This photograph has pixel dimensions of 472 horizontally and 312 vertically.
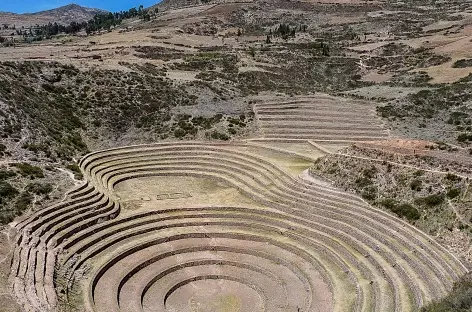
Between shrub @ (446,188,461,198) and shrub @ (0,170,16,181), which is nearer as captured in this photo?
shrub @ (446,188,461,198)

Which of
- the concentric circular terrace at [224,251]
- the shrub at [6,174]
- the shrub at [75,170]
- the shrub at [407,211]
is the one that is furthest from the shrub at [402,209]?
the shrub at [6,174]

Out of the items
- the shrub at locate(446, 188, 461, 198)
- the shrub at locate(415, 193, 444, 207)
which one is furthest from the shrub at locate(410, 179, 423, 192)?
the shrub at locate(446, 188, 461, 198)

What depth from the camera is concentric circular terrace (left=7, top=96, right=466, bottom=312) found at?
25.0m

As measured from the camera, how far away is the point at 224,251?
31406 millimetres

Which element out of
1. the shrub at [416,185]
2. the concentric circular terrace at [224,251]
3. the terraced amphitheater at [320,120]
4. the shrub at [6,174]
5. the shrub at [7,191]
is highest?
the shrub at [6,174]

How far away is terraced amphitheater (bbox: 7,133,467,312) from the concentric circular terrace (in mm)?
72

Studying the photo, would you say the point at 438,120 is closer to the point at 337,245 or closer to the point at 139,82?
the point at 337,245

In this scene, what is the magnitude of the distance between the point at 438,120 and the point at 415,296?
113 feet

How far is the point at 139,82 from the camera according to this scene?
59.5 m

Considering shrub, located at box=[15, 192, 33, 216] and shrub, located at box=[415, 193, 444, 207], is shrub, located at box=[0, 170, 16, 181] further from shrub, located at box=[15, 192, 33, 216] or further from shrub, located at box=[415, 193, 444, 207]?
shrub, located at box=[415, 193, 444, 207]

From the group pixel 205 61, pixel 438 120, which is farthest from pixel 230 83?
pixel 438 120

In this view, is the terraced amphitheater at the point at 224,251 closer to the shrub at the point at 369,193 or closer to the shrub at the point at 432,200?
the shrub at the point at 369,193

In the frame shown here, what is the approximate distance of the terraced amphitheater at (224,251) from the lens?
24953 millimetres

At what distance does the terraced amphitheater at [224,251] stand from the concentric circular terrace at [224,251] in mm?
72
